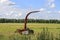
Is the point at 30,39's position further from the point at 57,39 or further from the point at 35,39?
the point at 57,39

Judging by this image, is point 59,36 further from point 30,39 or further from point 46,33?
point 30,39

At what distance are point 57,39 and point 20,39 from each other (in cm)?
142

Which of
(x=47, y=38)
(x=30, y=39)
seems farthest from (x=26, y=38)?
(x=47, y=38)

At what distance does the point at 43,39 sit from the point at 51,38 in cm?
38

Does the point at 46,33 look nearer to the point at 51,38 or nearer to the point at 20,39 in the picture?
the point at 51,38

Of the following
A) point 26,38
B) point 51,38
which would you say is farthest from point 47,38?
point 26,38

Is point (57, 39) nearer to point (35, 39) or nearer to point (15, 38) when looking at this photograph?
point (35, 39)

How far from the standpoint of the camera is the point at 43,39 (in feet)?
→ 30.6

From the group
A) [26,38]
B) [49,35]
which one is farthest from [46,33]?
[26,38]

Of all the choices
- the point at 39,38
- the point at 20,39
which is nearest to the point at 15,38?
the point at 20,39

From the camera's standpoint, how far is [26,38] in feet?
31.9

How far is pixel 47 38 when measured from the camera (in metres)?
9.46

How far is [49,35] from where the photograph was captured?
9.70m

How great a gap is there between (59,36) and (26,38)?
1.31 meters
